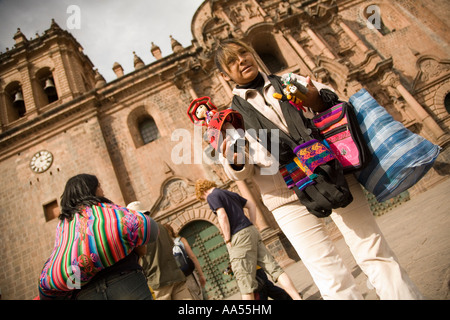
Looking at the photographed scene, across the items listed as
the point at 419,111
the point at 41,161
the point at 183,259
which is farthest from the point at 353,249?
the point at 41,161

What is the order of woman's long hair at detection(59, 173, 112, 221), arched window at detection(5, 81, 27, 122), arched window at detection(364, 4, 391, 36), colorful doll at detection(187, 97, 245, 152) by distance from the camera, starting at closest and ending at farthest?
1. colorful doll at detection(187, 97, 245, 152)
2. woman's long hair at detection(59, 173, 112, 221)
3. arched window at detection(364, 4, 391, 36)
4. arched window at detection(5, 81, 27, 122)

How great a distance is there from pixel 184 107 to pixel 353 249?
11448 millimetres

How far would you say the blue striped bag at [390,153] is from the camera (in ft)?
4.78

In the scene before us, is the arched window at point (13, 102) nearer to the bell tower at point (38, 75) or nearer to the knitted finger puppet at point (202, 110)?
the bell tower at point (38, 75)

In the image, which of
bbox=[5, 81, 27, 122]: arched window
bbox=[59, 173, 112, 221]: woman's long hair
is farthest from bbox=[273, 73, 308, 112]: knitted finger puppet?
bbox=[5, 81, 27, 122]: arched window

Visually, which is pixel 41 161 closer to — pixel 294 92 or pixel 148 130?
pixel 148 130

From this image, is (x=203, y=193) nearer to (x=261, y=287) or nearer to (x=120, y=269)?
(x=261, y=287)

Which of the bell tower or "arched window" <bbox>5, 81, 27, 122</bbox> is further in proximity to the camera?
"arched window" <bbox>5, 81, 27, 122</bbox>

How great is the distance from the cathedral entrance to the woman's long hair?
804 cm

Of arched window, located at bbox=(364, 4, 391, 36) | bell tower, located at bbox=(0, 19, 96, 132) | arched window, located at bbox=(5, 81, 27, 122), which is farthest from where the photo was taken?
arched window, located at bbox=(5, 81, 27, 122)

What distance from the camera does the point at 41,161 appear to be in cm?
1187

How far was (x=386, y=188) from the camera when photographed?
1534 millimetres

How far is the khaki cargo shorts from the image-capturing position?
9.56 feet

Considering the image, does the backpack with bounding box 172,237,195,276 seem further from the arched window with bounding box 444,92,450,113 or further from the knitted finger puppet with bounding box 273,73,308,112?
the arched window with bounding box 444,92,450,113
